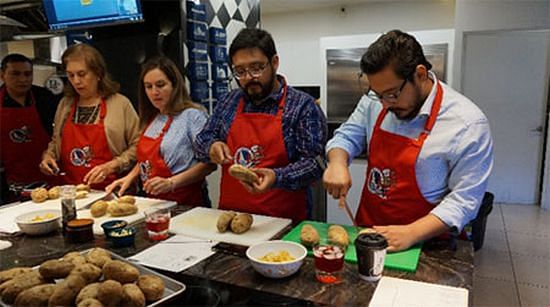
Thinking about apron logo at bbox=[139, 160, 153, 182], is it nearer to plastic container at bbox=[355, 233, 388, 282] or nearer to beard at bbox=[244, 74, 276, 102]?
beard at bbox=[244, 74, 276, 102]

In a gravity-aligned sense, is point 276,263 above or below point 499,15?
below

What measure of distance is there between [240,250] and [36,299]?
0.57 m

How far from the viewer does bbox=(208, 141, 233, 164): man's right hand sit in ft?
5.64

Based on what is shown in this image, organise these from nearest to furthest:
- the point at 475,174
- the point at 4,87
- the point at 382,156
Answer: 1. the point at 475,174
2. the point at 382,156
3. the point at 4,87

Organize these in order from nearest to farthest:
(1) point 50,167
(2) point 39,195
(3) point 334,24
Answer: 1. (2) point 39,195
2. (1) point 50,167
3. (3) point 334,24

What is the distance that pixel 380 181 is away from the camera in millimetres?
1482

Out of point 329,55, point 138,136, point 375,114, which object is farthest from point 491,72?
point 138,136

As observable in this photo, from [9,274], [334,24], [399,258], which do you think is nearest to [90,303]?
[9,274]

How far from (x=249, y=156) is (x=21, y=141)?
1.64 meters

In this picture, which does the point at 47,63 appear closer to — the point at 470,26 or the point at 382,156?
the point at 382,156

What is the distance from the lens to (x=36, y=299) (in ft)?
3.00

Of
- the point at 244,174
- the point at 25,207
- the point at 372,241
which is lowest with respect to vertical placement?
the point at 25,207

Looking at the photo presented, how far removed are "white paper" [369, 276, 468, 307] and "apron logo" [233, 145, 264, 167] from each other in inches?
32.4

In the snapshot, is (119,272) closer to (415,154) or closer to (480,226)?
(415,154)
